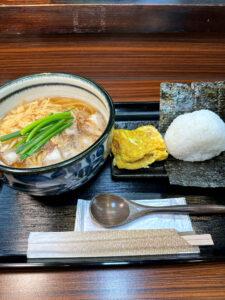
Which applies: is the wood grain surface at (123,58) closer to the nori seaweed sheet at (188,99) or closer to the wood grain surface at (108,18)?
the wood grain surface at (108,18)

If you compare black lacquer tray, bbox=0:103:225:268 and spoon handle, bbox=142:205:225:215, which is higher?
spoon handle, bbox=142:205:225:215

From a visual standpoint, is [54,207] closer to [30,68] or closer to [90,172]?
[90,172]

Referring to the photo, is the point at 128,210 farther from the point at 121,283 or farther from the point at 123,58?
the point at 123,58

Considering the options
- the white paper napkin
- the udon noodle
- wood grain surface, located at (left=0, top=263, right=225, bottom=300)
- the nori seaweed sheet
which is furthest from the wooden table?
the udon noodle

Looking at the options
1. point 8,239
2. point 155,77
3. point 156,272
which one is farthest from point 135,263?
point 155,77

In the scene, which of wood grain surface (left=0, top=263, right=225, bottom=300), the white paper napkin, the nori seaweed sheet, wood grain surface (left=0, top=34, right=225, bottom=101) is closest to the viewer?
wood grain surface (left=0, top=263, right=225, bottom=300)

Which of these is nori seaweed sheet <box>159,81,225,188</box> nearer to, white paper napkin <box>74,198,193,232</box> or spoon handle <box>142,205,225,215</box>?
spoon handle <box>142,205,225,215</box>

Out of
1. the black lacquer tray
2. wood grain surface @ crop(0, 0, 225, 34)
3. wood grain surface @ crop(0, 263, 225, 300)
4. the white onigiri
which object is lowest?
wood grain surface @ crop(0, 263, 225, 300)
